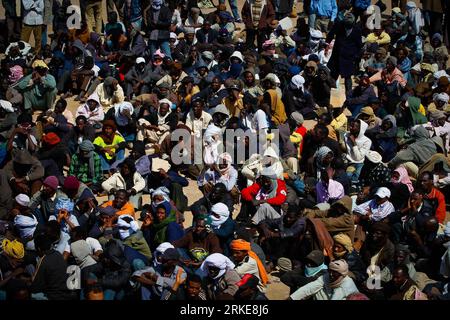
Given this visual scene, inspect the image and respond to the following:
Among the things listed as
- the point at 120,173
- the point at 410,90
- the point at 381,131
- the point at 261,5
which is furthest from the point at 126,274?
the point at 261,5

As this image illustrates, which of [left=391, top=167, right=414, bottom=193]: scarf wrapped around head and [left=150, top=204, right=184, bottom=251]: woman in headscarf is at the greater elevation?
[left=391, top=167, right=414, bottom=193]: scarf wrapped around head

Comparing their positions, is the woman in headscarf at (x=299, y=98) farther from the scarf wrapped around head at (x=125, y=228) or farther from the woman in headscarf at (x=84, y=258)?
the woman in headscarf at (x=84, y=258)

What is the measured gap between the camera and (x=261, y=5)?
60.8ft

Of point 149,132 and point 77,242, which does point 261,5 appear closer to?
point 149,132

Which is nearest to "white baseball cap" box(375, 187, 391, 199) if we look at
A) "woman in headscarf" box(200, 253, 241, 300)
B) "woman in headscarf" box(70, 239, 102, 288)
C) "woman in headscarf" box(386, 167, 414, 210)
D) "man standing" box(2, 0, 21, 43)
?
"woman in headscarf" box(386, 167, 414, 210)

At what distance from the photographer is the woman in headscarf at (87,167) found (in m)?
13.6

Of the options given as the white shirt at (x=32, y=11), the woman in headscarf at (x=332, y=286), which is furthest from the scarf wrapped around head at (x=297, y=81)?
the woman in headscarf at (x=332, y=286)

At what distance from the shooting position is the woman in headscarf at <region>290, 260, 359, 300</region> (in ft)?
33.2

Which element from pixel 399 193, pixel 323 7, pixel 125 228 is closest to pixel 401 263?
pixel 399 193

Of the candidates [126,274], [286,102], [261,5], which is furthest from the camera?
[261,5]

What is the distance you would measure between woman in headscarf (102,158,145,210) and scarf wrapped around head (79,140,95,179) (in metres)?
0.53

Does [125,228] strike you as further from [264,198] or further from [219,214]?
[264,198]

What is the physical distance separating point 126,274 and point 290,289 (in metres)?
1.61

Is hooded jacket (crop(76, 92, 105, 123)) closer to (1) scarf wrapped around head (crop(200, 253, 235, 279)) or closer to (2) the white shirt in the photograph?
(2) the white shirt
